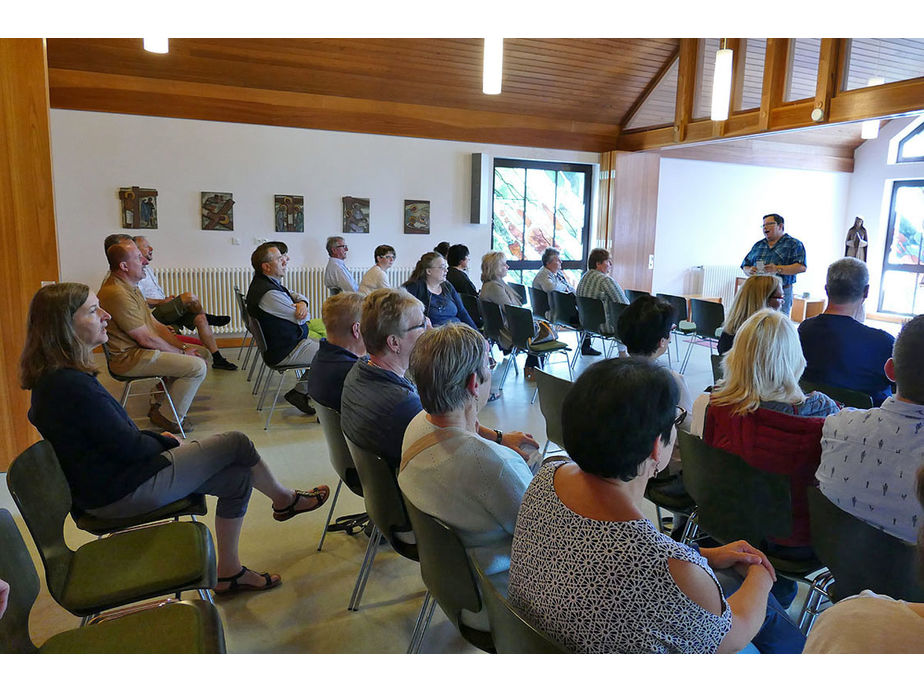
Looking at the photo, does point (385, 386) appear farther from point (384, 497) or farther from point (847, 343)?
point (847, 343)

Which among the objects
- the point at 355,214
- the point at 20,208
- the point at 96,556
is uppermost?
the point at 355,214

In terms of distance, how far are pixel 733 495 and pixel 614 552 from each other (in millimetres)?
1092

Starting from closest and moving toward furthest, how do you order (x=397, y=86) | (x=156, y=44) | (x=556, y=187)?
(x=156, y=44), (x=397, y=86), (x=556, y=187)

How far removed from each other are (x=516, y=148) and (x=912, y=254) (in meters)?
7.33

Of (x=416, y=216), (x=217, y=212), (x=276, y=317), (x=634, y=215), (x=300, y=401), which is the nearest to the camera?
(x=276, y=317)

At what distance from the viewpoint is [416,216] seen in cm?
860

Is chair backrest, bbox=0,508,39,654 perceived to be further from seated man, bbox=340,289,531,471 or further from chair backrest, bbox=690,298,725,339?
chair backrest, bbox=690,298,725,339

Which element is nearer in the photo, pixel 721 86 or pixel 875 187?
pixel 721 86

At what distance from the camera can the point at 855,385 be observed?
10.2 ft

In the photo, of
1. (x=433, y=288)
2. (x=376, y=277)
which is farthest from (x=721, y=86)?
(x=376, y=277)

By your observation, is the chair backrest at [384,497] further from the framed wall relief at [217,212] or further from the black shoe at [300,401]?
the framed wall relief at [217,212]

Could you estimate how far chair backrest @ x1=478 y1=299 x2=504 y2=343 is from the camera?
5.93 meters

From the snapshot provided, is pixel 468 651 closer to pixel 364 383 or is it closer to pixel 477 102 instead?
pixel 364 383

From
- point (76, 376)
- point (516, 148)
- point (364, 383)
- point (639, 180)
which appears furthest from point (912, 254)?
point (76, 376)
